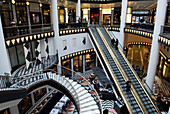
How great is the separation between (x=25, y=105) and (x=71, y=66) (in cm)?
784

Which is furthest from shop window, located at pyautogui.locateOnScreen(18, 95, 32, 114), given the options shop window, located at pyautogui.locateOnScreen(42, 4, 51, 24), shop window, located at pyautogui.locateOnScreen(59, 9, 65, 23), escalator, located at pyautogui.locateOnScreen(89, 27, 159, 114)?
shop window, located at pyautogui.locateOnScreen(59, 9, 65, 23)

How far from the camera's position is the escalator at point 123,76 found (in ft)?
29.3

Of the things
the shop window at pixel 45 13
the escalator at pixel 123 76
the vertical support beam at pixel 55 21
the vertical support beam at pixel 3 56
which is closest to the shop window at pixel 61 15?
the shop window at pixel 45 13

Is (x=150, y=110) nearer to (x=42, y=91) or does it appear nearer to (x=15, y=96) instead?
(x=15, y=96)

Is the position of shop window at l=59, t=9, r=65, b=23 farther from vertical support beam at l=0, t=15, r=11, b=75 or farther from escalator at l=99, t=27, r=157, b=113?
vertical support beam at l=0, t=15, r=11, b=75

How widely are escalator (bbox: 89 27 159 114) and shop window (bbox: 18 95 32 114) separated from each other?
7.76 metres

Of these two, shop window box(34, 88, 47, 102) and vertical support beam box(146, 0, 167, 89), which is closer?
vertical support beam box(146, 0, 167, 89)

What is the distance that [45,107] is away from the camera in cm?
1268

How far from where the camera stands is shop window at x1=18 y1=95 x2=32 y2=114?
11305mm

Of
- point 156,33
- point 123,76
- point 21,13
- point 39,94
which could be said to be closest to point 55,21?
point 21,13

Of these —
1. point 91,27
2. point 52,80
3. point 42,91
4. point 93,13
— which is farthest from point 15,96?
point 93,13

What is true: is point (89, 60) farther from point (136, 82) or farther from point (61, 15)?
point (136, 82)

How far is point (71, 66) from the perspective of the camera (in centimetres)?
1828

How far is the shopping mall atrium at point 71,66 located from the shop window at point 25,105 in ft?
0.27
